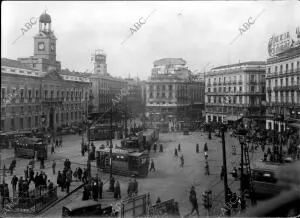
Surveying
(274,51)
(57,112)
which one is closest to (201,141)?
(274,51)

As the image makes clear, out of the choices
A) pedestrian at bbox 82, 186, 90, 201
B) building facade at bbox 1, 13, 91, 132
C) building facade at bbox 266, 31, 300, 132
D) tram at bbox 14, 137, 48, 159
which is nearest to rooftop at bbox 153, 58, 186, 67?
building facade at bbox 266, 31, 300, 132

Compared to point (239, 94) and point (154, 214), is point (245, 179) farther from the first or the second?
point (239, 94)

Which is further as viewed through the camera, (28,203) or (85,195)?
(85,195)

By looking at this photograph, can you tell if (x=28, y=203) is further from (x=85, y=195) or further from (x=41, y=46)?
(x=41, y=46)

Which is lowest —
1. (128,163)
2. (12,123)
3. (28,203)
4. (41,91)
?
(28,203)

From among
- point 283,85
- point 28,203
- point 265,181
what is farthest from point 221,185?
point 283,85

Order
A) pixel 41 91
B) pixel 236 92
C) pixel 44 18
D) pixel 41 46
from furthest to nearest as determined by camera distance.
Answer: pixel 236 92, pixel 41 46, pixel 44 18, pixel 41 91

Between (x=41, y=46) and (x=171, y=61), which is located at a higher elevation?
(x=41, y=46)

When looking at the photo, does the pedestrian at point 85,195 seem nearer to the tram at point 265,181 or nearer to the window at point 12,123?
the tram at point 265,181

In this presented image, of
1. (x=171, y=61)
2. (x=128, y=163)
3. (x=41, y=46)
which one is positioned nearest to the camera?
(x=128, y=163)
